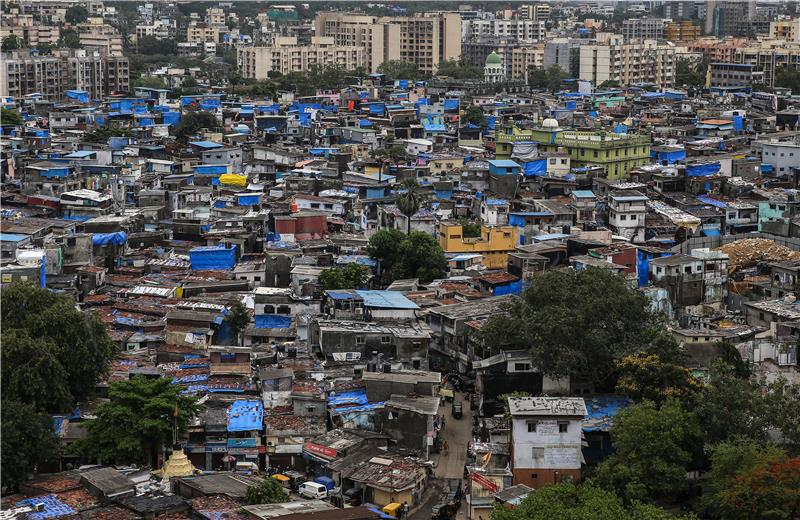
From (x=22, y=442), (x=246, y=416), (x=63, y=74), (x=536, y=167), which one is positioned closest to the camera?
(x=22, y=442)

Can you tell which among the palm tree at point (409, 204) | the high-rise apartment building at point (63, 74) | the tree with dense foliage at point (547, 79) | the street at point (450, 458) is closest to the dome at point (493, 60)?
the tree with dense foliage at point (547, 79)

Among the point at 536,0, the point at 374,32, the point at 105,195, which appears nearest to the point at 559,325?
the point at 105,195

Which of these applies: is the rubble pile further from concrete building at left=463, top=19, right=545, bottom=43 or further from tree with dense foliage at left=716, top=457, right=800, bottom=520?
concrete building at left=463, top=19, right=545, bottom=43

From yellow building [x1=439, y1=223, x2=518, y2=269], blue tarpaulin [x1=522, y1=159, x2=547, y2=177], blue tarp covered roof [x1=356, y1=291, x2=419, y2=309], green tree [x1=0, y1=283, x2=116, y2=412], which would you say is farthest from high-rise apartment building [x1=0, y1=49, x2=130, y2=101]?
green tree [x1=0, y1=283, x2=116, y2=412]

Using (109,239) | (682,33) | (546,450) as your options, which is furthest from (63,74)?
A: (546,450)

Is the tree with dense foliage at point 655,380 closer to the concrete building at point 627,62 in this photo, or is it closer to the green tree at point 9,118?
the green tree at point 9,118

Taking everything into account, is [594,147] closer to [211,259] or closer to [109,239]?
[211,259]
